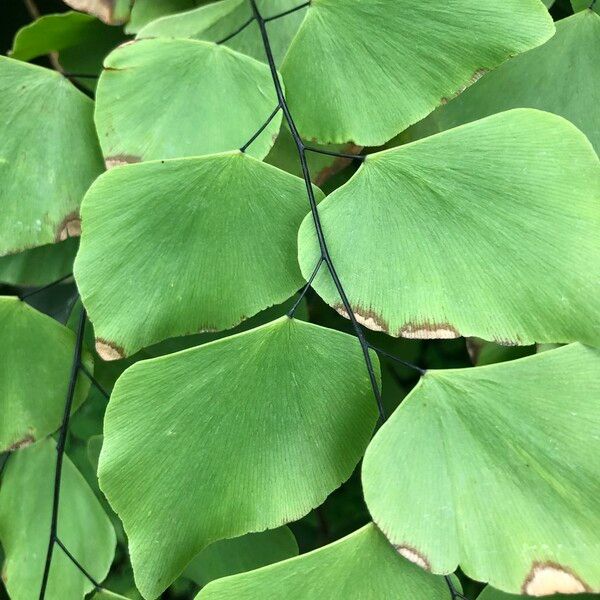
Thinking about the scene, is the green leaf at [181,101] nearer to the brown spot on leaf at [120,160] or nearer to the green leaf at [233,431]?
the brown spot on leaf at [120,160]

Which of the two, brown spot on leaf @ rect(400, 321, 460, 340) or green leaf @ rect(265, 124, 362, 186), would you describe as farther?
green leaf @ rect(265, 124, 362, 186)

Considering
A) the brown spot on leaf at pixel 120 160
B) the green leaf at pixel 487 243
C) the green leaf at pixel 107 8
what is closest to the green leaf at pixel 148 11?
the green leaf at pixel 107 8

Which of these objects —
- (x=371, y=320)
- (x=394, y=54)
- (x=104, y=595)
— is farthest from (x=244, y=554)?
(x=394, y=54)

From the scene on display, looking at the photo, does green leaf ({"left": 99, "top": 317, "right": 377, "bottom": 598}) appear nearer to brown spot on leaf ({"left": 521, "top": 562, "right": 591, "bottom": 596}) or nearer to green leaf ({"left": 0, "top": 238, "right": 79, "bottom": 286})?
brown spot on leaf ({"left": 521, "top": 562, "right": 591, "bottom": 596})

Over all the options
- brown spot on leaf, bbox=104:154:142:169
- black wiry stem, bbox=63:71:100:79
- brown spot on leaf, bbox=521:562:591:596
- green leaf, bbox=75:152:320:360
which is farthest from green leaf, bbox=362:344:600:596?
black wiry stem, bbox=63:71:100:79

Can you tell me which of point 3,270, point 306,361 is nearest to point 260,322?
point 306,361

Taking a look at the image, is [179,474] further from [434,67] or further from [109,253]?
[434,67]
